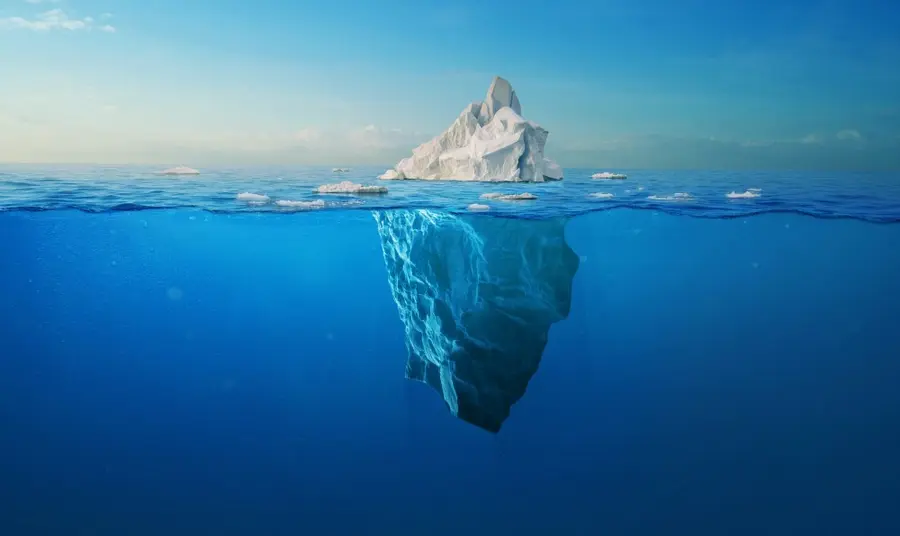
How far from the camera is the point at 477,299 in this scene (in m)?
10.2

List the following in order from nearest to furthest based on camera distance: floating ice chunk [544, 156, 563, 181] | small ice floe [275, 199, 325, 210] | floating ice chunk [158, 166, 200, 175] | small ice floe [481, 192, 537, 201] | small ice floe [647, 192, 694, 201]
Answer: small ice floe [481, 192, 537, 201]
small ice floe [275, 199, 325, 210]
small ice floe [647, 192, 694, 201]
floating ice chunk [158, 166, 200, 175]
floating ice chunk [544, 156, 563, 181]

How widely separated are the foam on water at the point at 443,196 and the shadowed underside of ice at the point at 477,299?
651 millimetres

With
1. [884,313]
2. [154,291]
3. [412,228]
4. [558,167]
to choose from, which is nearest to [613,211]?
[558,167]

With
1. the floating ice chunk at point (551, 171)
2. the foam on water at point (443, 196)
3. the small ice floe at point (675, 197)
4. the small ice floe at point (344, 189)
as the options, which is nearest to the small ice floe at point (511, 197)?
the foam on water at point (443, 196)

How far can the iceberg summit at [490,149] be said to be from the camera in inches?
619

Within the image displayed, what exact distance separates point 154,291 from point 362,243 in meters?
10.2

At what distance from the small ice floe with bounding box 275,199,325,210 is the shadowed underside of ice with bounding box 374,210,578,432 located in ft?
6.30

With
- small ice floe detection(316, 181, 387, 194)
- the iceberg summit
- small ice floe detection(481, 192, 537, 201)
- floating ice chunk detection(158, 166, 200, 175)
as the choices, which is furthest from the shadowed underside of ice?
floating ice chunk detection(158, 166, 200, 175)

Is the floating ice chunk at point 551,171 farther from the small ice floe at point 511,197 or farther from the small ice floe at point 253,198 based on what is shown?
the small ice floe at point 253,198

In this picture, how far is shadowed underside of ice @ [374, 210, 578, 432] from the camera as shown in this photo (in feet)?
29.5

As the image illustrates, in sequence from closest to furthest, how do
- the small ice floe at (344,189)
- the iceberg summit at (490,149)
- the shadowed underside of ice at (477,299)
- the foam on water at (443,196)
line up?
the shadowed underside of ice at (477,299) < the foam on water at (443,196) < the small ice floe at (344,189) < the iceberg summit at (490,149)

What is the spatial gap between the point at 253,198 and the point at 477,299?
7111mm

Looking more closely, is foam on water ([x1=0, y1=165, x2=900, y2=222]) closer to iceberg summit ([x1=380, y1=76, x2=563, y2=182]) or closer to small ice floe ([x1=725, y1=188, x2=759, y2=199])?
small ice floe ([x1=725, y1=188, x2=759, y2=199])

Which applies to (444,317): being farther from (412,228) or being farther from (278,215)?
(278,215)
